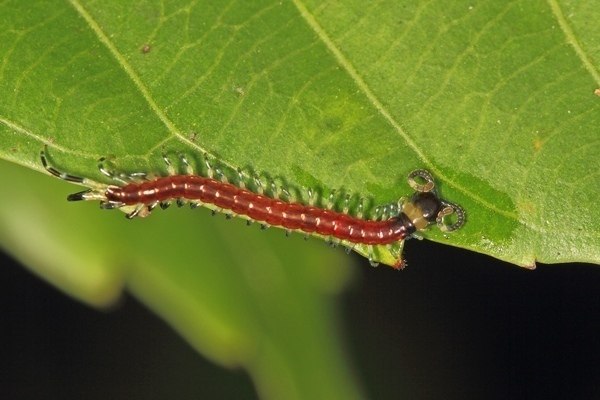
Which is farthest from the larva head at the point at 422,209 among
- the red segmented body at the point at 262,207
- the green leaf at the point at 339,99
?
the green leaf at the point at 339,99

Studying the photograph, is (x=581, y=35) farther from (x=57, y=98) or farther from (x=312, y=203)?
(x=57, y=98)

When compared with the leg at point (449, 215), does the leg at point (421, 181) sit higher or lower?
higher

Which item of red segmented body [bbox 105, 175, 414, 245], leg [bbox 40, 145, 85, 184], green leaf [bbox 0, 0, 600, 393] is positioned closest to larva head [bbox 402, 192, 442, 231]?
red segmented body [bbox 105, 175, 414, 245]

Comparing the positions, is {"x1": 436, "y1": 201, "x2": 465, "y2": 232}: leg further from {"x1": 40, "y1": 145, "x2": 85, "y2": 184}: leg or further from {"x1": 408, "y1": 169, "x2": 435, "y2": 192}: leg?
{"x1": 40, "y1": 145, "x2": 85, "y2": 184}: leg

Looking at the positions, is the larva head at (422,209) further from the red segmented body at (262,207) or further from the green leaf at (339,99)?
the green leaf at (339,99)

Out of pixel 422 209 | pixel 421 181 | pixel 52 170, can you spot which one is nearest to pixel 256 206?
pixel 422 209

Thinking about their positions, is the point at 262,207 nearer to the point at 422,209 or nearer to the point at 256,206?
the point at 256,206

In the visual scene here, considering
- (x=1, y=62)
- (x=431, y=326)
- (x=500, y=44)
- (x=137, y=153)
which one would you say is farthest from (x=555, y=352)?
(x=1, y=62)
